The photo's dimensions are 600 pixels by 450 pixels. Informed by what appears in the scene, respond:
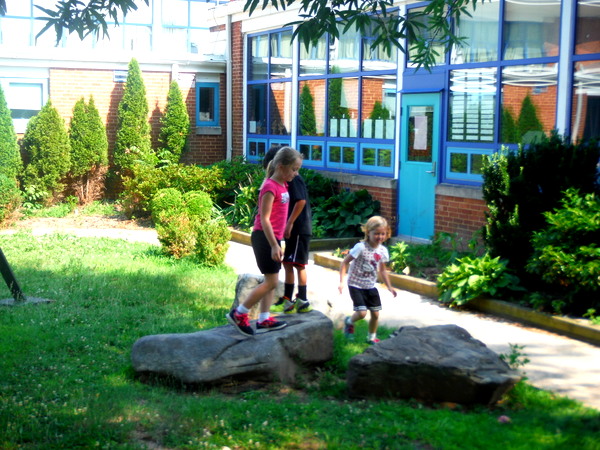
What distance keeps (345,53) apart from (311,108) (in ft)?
5.41

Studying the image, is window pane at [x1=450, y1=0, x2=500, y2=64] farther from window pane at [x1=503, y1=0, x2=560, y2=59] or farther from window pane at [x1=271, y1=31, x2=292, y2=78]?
window pane at [x1=271, y1=31, x2=292, y2=78]

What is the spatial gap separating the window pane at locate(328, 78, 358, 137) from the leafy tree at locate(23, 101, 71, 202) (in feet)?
20.8

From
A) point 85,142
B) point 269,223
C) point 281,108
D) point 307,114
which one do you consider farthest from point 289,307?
point 85,142

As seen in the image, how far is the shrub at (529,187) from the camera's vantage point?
9289 mm

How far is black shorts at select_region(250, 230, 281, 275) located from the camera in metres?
6.89

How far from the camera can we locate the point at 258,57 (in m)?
19.5

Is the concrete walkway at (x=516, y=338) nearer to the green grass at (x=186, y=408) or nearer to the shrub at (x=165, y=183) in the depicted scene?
the green grass at (x=186, y=408)

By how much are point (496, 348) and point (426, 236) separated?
5953mm

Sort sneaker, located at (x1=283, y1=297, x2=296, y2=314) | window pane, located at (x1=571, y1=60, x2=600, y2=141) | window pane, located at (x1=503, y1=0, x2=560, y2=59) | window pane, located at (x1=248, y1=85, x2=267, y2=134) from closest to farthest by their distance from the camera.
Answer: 1. sneaker, located at (x1=283, y1=297, x2=296, y2=314)
2. window pane, located at (x1=571, y1=60, x2=600, y2=141)
3. window pane, located at (x1=503, y1=0, x2=560, y2=59)
4. window pane, located at (x1=248, y1=85, x2=267, y2=134)

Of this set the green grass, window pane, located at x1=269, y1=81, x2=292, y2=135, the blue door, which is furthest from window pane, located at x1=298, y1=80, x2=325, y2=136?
the green grass

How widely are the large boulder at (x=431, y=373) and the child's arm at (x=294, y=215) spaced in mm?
2015

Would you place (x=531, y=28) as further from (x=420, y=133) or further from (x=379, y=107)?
(x=379, y=107)

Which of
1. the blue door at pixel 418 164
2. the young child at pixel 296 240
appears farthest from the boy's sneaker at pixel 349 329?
the blue door at pixel 418 164

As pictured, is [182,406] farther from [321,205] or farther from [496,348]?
[321,205]
